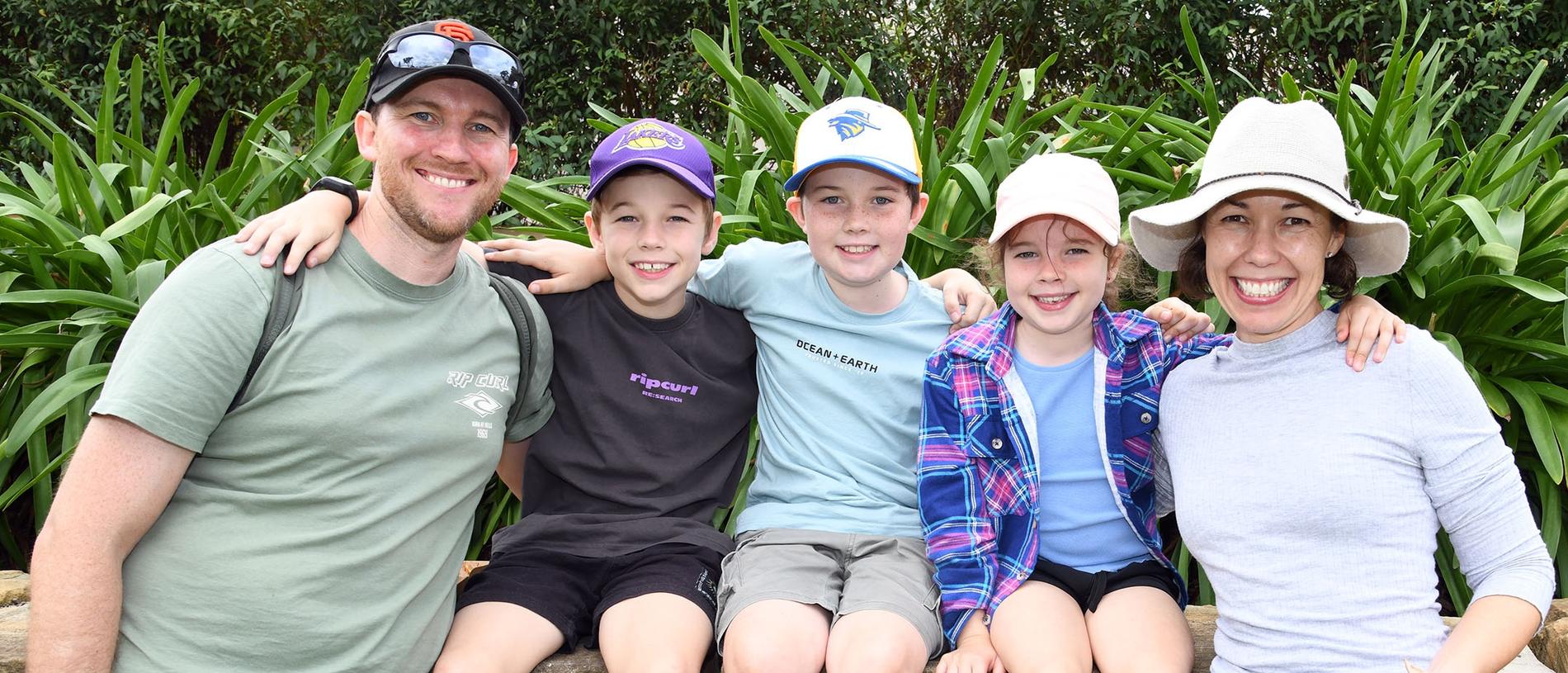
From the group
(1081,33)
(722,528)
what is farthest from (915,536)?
(1081,33)

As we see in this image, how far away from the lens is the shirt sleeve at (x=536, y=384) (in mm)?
2428

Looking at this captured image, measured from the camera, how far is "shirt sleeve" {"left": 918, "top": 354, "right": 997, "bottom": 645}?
7.65 ft

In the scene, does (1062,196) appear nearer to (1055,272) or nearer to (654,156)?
(1055,272)

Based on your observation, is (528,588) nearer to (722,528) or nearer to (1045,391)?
(722,528)

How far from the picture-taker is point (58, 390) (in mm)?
2842

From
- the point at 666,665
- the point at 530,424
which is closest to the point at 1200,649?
the point at 666,665

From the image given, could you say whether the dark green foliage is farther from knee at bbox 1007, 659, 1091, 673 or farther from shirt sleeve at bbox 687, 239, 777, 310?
knee at bbox 1007, 659, 1091, 673

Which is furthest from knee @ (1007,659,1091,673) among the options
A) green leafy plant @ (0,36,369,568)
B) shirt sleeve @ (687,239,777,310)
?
green leafy plant @ (0,36,369,568)

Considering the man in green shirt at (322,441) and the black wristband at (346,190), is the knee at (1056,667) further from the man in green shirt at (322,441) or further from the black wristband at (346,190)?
the black wristband at (346,190)

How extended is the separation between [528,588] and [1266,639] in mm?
1461

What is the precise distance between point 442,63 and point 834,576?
1337 millimetres

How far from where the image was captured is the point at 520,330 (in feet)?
7.89

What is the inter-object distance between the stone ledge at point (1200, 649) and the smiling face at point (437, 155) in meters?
0.92

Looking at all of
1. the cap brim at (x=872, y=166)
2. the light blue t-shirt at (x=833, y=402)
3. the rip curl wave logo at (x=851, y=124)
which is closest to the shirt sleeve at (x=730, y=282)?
the light blue t-shirt at (x=833, y=402)
